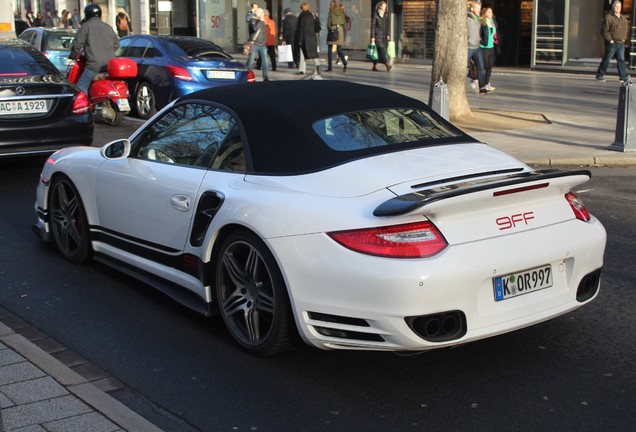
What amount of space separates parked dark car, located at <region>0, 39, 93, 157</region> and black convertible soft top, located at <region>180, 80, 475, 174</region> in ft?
17.0

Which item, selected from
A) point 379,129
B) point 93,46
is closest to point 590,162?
point 379,129

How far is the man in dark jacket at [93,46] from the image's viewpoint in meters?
15.6

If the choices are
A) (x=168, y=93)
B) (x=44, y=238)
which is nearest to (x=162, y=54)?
(x=168, y=93)

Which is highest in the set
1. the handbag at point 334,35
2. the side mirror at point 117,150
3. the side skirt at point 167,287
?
the handbag at point 334,35

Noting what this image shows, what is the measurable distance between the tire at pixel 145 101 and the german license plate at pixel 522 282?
41.8ft

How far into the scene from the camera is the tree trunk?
1562cm

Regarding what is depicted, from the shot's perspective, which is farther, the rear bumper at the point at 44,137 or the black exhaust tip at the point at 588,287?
the rear bumper at the point at 44,137

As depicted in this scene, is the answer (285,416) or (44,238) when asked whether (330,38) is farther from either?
(285,416)

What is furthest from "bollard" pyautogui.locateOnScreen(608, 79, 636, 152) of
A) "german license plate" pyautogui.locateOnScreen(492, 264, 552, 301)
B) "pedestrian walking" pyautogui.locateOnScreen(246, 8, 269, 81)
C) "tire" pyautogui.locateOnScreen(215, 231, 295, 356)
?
"pedestrian walking" pyautogui.locateOnScreen(246, 8, 269, 81)

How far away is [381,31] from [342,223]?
23599mm

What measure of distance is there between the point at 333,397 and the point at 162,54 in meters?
13.1

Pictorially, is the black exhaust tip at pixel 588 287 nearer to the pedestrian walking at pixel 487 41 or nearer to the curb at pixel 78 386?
the curb at pixel 78 386

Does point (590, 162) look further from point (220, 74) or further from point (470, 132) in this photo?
point (220, 74)

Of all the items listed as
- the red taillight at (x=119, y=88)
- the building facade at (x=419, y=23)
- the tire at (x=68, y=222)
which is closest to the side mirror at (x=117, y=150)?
the tire at (x=68, y=222)
